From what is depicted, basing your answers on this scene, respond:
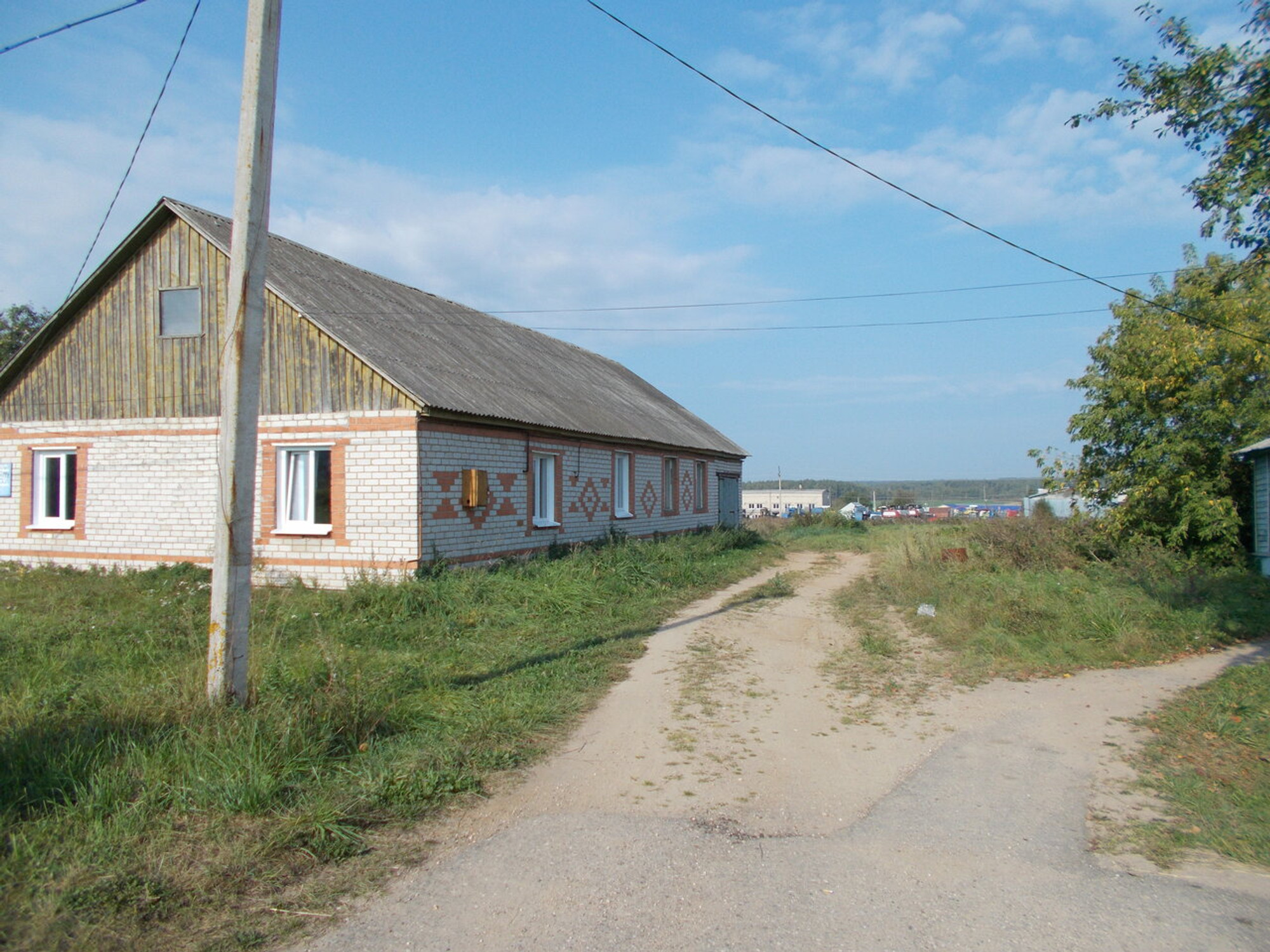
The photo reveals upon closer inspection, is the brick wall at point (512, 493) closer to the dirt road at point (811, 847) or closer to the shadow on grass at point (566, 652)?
the shadow on grass at point (566, 652)

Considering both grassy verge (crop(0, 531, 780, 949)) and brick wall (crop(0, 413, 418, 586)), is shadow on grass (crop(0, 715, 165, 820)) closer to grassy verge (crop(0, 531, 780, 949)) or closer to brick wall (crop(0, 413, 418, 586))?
grassy verge (crop(0, 531, 780, 949))

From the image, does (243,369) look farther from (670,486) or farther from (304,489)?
(670,486)

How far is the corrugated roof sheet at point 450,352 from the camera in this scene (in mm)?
13586

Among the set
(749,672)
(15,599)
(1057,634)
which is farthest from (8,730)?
(1057,634)

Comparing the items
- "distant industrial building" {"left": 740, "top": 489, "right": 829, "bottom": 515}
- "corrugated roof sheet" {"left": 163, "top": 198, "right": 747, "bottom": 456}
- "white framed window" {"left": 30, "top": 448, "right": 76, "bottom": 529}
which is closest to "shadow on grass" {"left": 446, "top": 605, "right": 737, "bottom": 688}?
"corrugated roof sheet" {"left": 163, "top": 198, "right": 747, "bottom": 456}

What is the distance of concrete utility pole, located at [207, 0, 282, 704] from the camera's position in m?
5.76

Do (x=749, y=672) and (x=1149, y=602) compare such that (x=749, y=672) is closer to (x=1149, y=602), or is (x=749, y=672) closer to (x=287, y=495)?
(x=1149, y=602)

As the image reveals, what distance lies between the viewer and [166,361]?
14.7m

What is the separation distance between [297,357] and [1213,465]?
17.9 meters

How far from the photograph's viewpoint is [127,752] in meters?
4.95

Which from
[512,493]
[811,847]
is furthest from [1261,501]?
[811,847]

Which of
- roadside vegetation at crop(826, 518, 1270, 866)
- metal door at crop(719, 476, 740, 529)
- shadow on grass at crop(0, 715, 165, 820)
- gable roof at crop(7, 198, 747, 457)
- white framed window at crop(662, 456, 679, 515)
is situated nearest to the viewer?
shadow on grass at crop(0, 715, 165, 820)

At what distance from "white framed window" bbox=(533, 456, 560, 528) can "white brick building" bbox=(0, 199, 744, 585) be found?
0.04 meters

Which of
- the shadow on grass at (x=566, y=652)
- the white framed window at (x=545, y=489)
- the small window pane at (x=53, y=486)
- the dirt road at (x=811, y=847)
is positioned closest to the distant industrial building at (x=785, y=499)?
the white framed window at (x=545, y=489)
